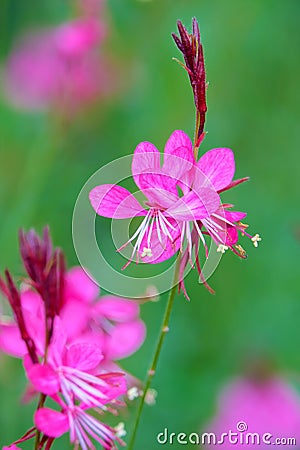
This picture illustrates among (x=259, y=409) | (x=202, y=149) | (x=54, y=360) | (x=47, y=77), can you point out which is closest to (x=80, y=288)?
(x=54, y=360)

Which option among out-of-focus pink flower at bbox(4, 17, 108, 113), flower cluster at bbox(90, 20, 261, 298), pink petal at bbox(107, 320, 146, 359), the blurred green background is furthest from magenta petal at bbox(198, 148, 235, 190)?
out-of-focus pink flower at bbox(4, 17, 108, 113)

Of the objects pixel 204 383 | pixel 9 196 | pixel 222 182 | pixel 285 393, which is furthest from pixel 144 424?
pixel 222 182

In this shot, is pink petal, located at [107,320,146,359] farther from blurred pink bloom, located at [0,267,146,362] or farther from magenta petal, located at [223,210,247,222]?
magenta petal, located at [223,210,247,222]

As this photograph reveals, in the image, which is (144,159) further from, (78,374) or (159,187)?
(78,374)

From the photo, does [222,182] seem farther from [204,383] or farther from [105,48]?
[105,48]

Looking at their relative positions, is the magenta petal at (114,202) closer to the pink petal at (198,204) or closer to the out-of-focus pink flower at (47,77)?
the pink petal at (198,204)
